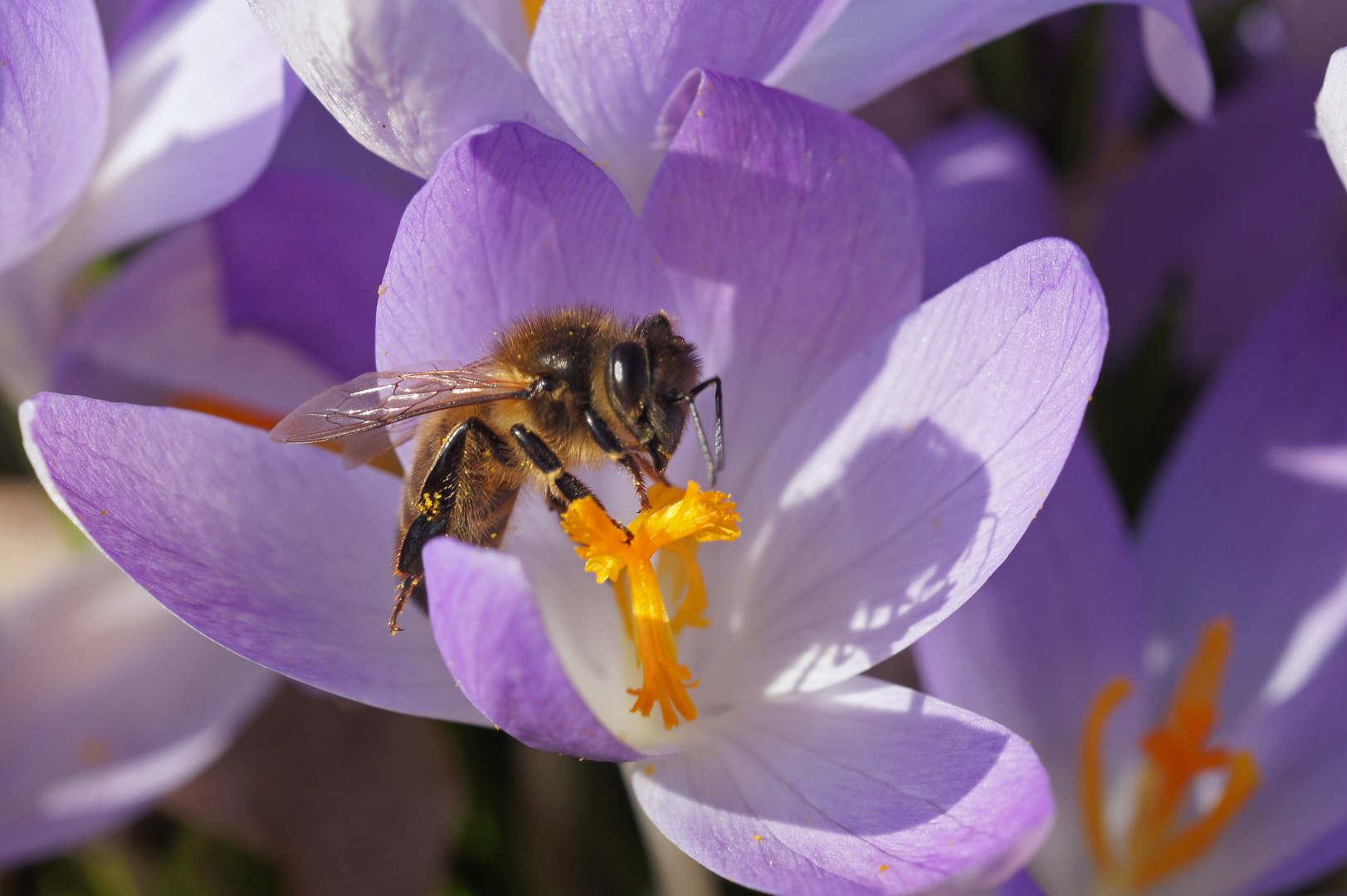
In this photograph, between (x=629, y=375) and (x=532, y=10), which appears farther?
(x=532, y=10)

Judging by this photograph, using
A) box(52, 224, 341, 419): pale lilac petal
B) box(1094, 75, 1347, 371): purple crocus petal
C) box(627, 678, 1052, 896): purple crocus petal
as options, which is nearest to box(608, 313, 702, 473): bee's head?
box(627, 678, 1052, 896): purple crocus petal

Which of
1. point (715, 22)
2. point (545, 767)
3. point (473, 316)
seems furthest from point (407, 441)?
point (545, 767)

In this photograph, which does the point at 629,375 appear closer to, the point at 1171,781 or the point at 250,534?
the point at 250,534

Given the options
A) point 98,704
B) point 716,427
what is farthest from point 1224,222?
point 98,704

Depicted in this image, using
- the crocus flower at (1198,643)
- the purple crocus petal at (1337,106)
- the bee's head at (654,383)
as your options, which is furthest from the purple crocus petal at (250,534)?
the purple crocus petal at (1337,106)

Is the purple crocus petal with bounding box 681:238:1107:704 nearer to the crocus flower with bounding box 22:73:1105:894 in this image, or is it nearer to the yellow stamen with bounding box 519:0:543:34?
the crocus flower with bounding box 22:73:1105:894

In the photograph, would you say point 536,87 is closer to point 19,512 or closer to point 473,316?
point 473,316

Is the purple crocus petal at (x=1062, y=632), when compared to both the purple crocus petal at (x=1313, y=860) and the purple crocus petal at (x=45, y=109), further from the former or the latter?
the purple crocus petal at (x=45, y=109)
